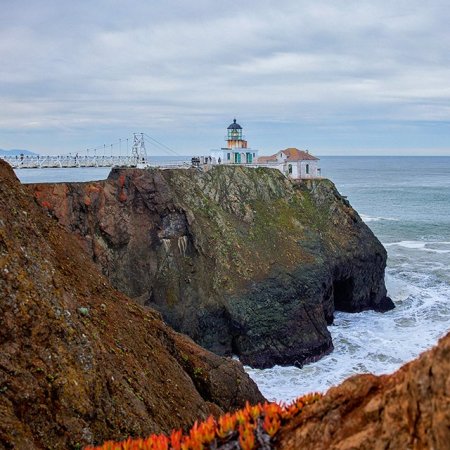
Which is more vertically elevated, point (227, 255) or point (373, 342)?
point (227, 255)

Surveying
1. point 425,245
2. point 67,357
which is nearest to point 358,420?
point 67,357

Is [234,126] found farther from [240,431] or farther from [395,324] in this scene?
[240,431]

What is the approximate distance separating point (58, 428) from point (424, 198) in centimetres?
12961

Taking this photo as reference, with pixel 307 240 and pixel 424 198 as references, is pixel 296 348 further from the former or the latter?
pixel 424 198

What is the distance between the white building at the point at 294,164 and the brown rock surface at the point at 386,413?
51044 millimetres

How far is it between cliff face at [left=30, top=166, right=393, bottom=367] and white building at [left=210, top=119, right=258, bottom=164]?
13937 mm

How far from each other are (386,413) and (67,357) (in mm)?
9716

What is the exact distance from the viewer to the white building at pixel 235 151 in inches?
2562

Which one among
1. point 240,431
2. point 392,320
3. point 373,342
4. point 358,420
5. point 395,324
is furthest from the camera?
point 392,320

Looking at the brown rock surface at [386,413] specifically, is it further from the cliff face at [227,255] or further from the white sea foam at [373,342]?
the cliff face at [227,255]

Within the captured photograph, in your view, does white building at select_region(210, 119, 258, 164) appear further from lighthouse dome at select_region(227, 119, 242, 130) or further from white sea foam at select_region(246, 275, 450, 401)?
white sea foam at select_region(246, 275, 450, 401)

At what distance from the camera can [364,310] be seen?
50500 mm

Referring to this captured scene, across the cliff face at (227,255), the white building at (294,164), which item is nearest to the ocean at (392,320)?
the cliff face at (227,255)

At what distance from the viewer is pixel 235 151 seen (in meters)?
65.6
